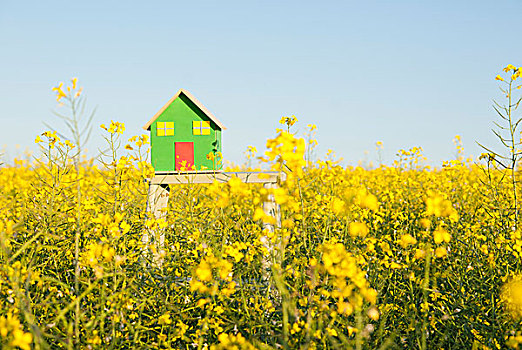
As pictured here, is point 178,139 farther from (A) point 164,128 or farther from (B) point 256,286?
(B) point 256,286

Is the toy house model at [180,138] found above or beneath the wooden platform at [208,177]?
above

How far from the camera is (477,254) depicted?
297 centimetres

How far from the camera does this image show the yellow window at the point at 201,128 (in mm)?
4344

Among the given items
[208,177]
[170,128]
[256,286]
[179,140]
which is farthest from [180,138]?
[256,286]

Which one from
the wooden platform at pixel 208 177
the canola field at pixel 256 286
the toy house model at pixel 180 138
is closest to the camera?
the canola field at pixel 256 286

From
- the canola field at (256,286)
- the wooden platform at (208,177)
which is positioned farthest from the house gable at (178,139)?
the canola field at (256,286)

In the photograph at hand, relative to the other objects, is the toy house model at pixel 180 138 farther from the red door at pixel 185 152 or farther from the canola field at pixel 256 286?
the canola field at pixel 256 286

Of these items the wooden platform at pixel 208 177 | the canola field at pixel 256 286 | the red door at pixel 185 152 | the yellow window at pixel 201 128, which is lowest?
the canola field at pixel 256 286

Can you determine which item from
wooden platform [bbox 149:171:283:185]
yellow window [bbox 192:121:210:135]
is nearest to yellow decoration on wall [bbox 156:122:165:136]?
yellow window [bbox 192:121:210:135]

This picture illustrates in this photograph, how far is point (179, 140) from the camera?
437cm

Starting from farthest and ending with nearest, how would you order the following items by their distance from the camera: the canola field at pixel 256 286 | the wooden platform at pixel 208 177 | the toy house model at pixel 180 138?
the toy house model at pixel 180 138, the wooden platform at pixel 208 177, the canola field at pixel 256 286

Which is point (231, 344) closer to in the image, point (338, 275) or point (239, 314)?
point (338, 275)

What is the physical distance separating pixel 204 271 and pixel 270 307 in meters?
0.96

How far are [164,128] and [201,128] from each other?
0.37 metres
